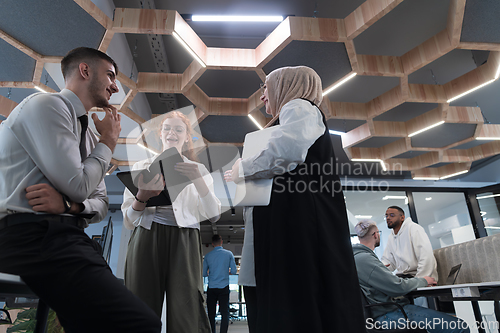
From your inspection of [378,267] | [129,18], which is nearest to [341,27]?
[129,18]

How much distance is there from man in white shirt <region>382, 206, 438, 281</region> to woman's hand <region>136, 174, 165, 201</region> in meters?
3.04

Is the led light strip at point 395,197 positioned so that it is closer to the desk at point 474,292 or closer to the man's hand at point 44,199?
the desk at point 474,292

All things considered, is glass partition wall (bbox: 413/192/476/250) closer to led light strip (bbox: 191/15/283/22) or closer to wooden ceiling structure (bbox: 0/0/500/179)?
wooden ceiling structure (bbox: 0/0/500/179)

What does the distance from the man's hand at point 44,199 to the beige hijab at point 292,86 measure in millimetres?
847

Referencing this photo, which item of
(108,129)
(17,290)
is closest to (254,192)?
(108,129)

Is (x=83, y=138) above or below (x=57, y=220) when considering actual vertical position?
above

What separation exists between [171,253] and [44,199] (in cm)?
72

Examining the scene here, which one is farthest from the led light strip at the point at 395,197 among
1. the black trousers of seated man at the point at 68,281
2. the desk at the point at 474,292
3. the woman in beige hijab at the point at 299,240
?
the black trousers of seated man at the point at 68,281

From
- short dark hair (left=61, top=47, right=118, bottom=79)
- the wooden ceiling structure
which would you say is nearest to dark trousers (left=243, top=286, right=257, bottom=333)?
short dark hair (left=61, top=47, right=118, bottom=79)

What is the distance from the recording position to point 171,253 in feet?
4.93

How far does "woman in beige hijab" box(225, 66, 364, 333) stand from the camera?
40.8 inches

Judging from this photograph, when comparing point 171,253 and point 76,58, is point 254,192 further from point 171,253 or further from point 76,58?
point 76,58

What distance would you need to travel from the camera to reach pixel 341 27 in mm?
2789

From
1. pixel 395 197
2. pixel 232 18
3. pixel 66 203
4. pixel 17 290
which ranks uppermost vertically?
pixel 232 18
